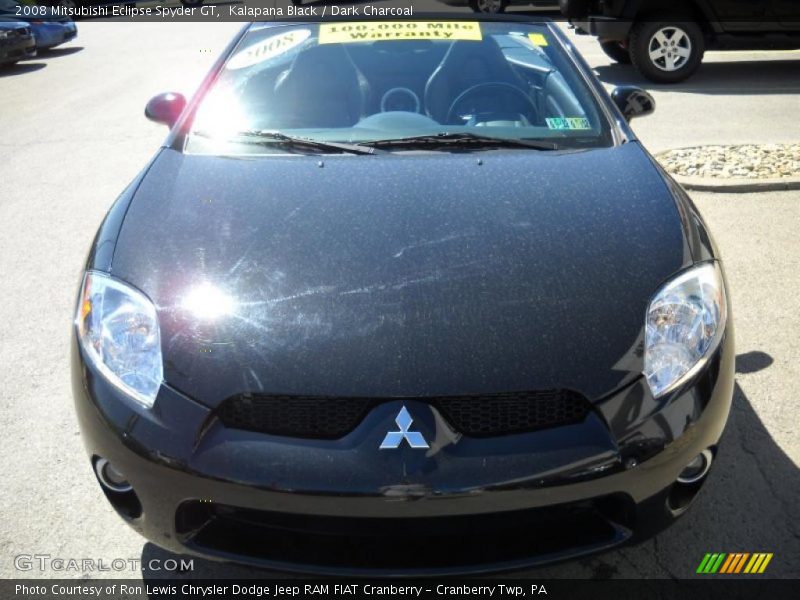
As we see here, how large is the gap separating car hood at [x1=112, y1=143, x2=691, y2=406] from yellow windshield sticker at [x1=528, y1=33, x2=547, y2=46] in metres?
1.01

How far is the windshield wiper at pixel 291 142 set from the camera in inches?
122

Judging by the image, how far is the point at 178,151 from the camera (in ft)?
10.3

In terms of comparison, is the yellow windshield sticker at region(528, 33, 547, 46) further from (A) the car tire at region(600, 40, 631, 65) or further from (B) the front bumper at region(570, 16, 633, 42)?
(A) the car tire at region(600, 40, 631, 65)

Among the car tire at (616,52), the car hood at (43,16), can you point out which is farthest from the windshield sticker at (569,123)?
the car hood at (43,16)

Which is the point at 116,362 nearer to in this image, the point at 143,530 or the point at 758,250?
the point at 143,530

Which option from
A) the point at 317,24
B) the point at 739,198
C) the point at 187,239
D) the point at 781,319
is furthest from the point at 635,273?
the point at 739,198

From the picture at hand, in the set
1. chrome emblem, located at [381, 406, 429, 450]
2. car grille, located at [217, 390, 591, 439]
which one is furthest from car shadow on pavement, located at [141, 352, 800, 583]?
chrome emblem, located at [381, 406, 429, 450]

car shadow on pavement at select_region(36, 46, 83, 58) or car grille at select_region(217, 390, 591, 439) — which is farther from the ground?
car grille at select_region(217, 390, 591, 439)

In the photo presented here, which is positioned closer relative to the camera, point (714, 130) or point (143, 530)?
point (143, 530)

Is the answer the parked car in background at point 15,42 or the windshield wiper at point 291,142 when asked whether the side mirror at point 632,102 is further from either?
the parked car in background at point 15,42

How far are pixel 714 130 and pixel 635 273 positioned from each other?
5.90 meters

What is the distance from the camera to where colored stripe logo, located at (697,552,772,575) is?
250 cm

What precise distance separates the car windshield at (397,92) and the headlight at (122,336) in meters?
0.93

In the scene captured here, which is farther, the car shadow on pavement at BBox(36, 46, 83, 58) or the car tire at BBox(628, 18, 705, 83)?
the car shadow on pavement at BBox(36, 46, 83, 58)
